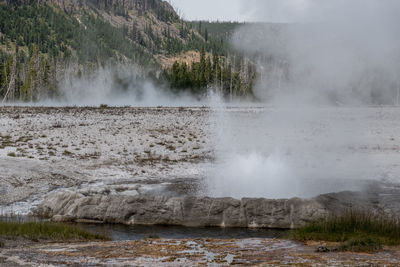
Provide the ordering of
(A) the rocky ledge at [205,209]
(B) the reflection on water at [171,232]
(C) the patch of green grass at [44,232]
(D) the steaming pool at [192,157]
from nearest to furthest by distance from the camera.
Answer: (C) the patch of green grass at [44,232] < (B) the reflection on water at [171,232] < (A) the rocky ledge at [205,209] < (D) the steaming pool at [192,157]

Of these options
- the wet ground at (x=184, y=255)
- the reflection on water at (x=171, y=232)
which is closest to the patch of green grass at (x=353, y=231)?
the wet ground at (x=184, y=255)

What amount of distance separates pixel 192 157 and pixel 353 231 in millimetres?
19216

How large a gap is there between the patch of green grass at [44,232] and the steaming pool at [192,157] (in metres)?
4.18

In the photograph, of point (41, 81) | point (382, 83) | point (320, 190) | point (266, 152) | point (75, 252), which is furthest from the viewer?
point (41, 81)

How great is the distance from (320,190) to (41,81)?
94619 millimetres

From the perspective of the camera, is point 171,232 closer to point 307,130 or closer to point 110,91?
point 307,130

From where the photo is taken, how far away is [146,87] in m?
134

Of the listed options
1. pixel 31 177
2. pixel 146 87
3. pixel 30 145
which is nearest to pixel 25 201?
pixel 31 177

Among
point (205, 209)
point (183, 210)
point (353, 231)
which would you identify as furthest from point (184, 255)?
point (183, 210)

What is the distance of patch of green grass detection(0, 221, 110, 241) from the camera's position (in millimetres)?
12262

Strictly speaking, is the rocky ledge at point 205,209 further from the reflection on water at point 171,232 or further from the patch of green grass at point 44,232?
the patch of green grass at point 44,232

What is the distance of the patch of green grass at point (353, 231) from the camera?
10.9 metres

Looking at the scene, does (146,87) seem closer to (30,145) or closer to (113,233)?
(30,145)

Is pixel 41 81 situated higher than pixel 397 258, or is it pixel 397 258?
pixel 41 81
